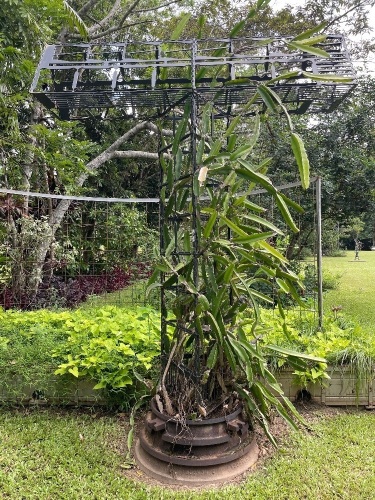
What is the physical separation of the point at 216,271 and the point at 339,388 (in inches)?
52.0

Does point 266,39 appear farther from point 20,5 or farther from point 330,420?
point 20,5

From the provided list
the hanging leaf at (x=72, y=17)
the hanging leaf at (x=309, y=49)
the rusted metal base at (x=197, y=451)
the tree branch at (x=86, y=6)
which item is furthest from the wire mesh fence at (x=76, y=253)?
the tree branch at (x=86, y=6)

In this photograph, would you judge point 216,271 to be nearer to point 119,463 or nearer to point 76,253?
point 119,463

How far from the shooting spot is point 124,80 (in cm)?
224

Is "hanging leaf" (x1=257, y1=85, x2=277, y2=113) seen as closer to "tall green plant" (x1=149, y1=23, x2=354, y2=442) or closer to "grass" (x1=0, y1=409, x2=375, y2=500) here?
"tall green plant" (x1=149, y1=23, x2=354, y2=442)

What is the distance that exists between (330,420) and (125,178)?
877 centimetres

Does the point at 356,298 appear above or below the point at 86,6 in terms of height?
below

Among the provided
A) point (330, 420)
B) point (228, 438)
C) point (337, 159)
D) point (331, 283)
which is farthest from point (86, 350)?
point (331, 283)

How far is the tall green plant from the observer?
2162mm

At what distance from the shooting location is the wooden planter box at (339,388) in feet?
9.48

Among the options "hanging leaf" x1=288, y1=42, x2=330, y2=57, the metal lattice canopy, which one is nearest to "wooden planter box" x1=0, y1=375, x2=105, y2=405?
the metal lattice canopy

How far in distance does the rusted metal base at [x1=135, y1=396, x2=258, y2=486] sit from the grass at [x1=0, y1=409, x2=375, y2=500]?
0.28ft

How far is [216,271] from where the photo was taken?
7.88 feet

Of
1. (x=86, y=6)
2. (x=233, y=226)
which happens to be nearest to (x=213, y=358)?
(x=233, y=226)
